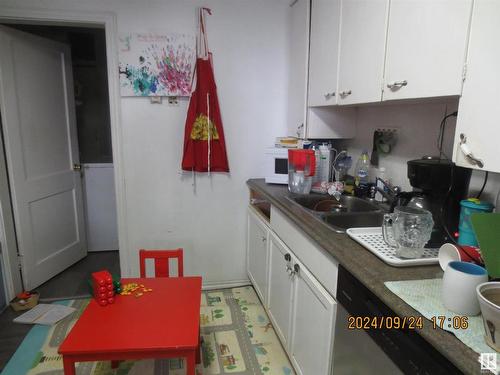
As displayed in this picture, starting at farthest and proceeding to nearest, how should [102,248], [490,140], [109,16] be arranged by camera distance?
[102,248]
[109,16]
[490,140]

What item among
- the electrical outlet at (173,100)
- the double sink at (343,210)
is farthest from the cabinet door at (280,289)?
the electrical outlet at (173,100)

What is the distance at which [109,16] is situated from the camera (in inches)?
88.1

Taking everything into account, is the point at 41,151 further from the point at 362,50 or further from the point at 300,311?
the point at 362,50

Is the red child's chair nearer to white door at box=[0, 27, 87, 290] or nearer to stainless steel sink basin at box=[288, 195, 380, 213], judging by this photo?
stainless steel sink basin at box=[288, 195, 380, 213]

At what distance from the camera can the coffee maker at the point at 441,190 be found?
4.18 ft

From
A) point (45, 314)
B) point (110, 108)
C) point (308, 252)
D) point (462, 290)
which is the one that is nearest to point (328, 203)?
point (308, 252)

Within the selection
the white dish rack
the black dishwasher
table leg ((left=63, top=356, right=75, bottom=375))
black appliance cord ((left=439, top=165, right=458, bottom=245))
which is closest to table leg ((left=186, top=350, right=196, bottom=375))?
table leg ((left=63, top=356, right=75, bottom=375))

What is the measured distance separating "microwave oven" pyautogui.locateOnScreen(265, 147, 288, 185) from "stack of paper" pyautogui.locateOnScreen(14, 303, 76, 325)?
1.71 metres

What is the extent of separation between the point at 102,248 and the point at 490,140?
3372mm

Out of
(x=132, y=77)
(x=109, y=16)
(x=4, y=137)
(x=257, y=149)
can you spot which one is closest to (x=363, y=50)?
(x=257, y=149)

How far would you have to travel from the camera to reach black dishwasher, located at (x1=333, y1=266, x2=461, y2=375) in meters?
0.80

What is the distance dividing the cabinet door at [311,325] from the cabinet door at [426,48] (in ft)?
2.76

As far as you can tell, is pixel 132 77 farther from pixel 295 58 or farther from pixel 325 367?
pixel 325 367

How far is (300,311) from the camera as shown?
5.23 feet
